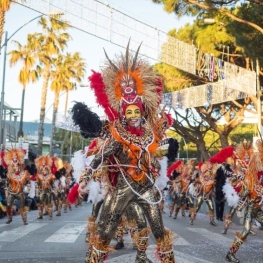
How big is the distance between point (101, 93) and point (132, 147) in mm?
1000

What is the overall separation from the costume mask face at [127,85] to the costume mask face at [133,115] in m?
0.22

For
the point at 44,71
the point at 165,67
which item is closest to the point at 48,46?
the point at 44,71

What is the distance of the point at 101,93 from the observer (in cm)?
669

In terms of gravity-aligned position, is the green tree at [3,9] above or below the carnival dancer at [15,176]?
above

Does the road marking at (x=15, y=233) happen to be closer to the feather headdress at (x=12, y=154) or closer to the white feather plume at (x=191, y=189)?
the feather headdress at (x=12, y=154)

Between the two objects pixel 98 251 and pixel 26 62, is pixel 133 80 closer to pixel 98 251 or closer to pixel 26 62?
pixel 98 251

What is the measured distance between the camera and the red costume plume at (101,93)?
259 inches

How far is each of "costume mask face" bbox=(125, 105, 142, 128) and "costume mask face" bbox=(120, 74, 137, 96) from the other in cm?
22

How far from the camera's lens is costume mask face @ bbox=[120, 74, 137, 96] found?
632cm

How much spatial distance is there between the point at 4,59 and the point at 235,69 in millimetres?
11363

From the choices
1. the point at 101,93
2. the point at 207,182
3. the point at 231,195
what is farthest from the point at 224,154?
the point at 207,182

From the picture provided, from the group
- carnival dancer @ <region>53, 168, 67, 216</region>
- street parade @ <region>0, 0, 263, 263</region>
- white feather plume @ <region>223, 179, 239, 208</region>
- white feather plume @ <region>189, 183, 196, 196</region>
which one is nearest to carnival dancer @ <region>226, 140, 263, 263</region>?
street parade @ <region>0, 0, 263, 263</region>

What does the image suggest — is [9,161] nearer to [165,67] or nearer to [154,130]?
[154,130]

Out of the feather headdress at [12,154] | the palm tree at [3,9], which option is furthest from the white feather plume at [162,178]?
the palm tree at [3,9]
